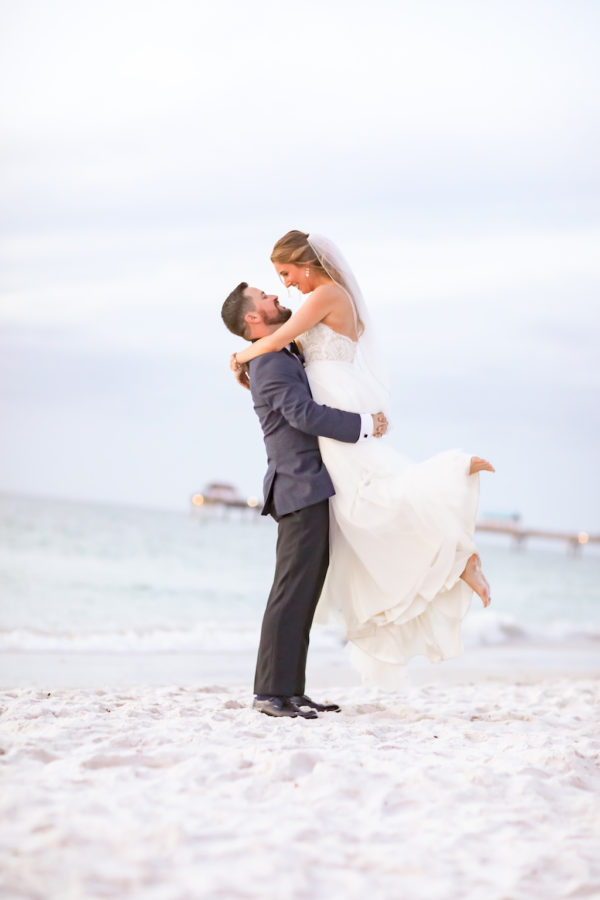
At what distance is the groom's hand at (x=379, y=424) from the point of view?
4230mm

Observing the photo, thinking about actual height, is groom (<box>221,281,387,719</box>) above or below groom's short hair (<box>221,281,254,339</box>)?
below

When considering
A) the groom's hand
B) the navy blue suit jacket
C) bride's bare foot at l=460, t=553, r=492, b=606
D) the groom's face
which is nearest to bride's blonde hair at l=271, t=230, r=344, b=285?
the groom's face

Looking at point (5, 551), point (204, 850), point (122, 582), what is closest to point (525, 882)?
point (204, 850)

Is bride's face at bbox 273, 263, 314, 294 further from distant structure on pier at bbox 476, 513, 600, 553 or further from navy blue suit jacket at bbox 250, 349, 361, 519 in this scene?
distant structure on pier at bbox 476, 513, 600, 553

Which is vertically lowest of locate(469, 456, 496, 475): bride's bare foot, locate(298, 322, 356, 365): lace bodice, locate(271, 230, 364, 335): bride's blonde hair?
locate(469, 456, 496, 475): bride's bare foot

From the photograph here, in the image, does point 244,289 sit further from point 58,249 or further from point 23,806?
point 58,249

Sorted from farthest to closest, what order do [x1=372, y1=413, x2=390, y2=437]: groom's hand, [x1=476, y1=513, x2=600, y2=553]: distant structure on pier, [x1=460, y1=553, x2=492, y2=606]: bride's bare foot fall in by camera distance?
[x1=476, y1=513, x2=600, y2=553]: distant structure on pier
[x1=372, y1=413, x2=390, y2=437]: groom's hand
[x1=460, y1=553, x2=492, y2=606]: bride's bare foot

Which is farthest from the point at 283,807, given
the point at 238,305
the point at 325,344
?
the point at 238,305

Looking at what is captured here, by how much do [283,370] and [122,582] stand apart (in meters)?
13.7

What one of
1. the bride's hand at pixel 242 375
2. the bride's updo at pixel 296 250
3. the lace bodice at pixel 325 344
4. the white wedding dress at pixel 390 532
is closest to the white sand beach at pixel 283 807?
the white wedding dress at pixel 390 532

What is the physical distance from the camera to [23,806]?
2.41 metres

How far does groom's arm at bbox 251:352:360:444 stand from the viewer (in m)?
4.00

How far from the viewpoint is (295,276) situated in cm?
434

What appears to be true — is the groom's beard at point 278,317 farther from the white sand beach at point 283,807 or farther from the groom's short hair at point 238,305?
the white sand beach at point 283,807
